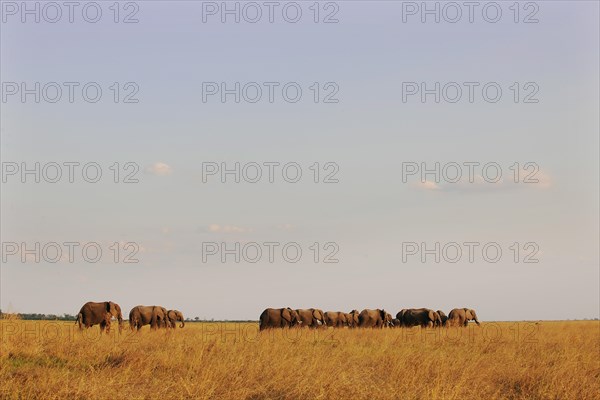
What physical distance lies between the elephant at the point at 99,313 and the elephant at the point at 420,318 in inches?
761

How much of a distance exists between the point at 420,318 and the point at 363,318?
3.63 metres

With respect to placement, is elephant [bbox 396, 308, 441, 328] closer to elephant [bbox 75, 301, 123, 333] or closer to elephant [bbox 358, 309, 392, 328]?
elephant [bbox 358, 309, 392, 328]

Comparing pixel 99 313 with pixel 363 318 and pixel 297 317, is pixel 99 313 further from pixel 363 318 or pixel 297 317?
pixel 363 318

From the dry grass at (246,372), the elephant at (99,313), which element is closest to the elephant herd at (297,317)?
the elephant at (99,313)

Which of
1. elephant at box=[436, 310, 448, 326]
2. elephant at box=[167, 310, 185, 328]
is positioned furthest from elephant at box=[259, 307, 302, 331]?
elephant at box=[436, 310, 448, 326]

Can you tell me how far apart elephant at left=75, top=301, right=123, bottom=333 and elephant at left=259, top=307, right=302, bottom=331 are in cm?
806

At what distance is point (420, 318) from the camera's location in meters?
39.5

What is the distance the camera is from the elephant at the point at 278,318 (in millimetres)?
32938

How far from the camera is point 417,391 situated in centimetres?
1057

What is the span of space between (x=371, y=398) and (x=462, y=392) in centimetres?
193

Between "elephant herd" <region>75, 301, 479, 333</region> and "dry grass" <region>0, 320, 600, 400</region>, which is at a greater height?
"dry grass" <region>0, 320, 600, 400</region>

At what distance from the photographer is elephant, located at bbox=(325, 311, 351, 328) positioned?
136ft

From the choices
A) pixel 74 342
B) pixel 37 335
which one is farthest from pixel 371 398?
pixel 37 335

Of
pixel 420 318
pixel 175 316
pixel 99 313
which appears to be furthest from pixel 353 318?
pixel 99 313
